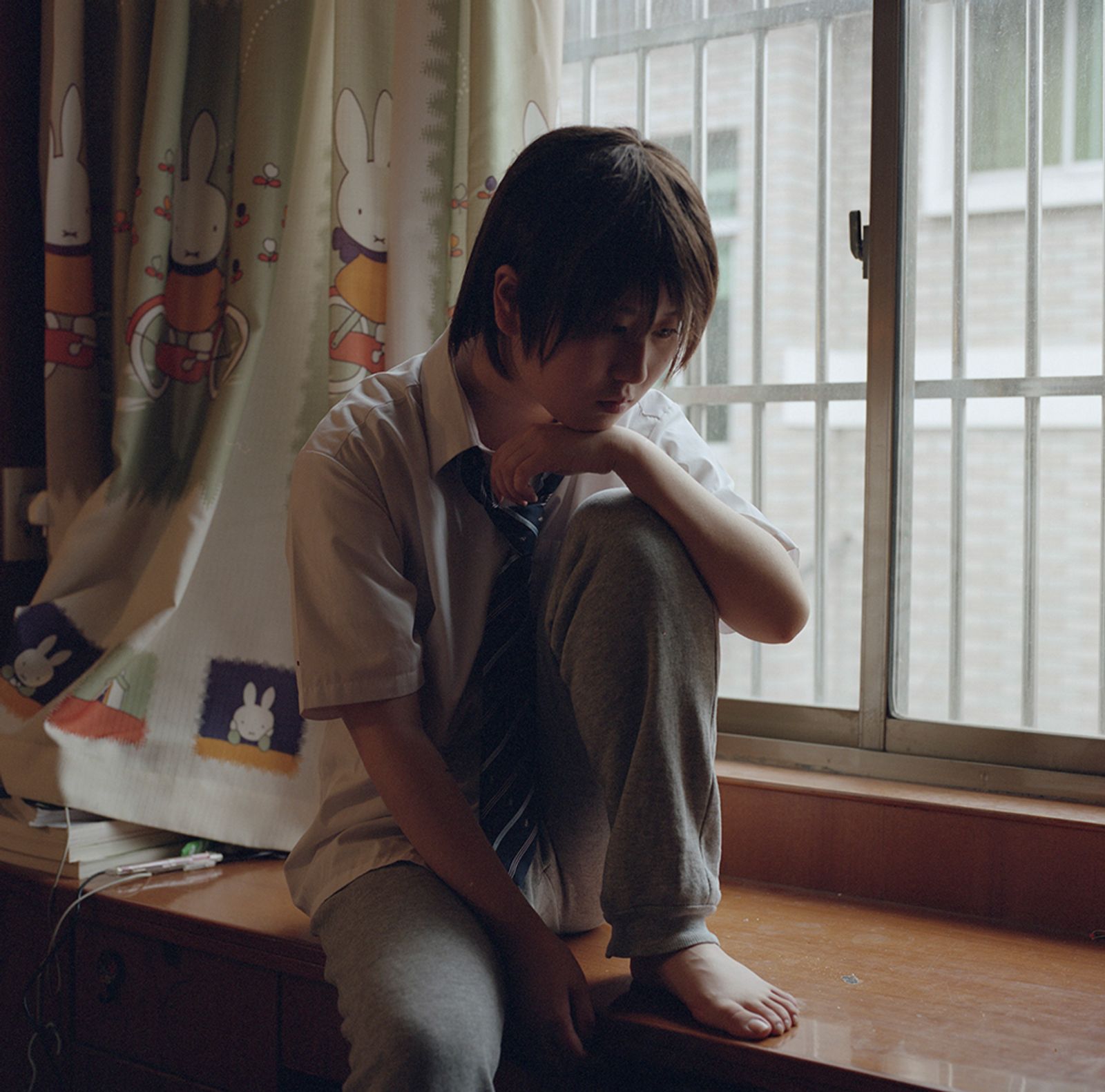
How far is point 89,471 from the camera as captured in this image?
1.60 meters

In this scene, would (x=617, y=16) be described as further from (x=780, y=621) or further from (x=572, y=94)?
(x=780, y=621)

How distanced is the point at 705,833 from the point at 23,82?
149 centimetres

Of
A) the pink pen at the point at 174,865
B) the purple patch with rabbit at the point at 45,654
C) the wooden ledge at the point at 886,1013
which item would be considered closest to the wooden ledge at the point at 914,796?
the wooden ledge at the point at 886,1013

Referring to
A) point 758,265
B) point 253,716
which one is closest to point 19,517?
point 253,716

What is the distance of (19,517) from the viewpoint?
1.66 m

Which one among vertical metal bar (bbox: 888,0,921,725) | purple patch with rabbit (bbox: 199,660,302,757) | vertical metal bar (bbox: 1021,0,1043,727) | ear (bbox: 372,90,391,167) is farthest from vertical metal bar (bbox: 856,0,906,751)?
purple patch with rabbit (bbox: 199,660,302,757)

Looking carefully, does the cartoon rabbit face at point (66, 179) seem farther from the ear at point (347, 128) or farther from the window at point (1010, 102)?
the window at point (1010, 102)

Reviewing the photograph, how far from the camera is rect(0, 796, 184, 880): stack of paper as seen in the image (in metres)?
1.32

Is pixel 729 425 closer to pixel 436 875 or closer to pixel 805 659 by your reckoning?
pixel 805 659

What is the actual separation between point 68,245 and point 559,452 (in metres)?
0.94

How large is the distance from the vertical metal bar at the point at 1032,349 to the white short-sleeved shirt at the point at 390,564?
39 cm

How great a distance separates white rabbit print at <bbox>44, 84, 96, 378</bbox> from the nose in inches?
37.5

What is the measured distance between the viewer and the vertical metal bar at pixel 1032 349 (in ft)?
4.20

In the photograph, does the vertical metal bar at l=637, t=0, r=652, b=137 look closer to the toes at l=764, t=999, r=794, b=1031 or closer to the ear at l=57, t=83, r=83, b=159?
the ear at l=57, t=83, r=83, b=159
